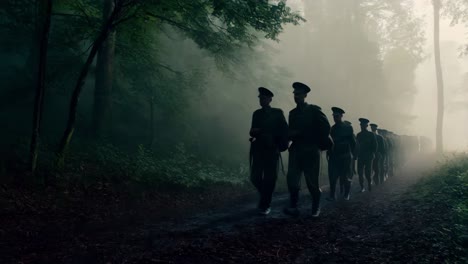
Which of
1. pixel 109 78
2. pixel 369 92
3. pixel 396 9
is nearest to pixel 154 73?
pixel 109 78

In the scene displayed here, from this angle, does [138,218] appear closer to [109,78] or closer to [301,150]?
[301,150]

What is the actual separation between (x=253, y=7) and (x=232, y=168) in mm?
9653

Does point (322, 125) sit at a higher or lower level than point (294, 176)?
higher

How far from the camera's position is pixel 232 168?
16891 mm

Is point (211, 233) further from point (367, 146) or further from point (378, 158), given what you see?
point (378, 158)

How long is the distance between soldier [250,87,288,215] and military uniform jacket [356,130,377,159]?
19.7 feet

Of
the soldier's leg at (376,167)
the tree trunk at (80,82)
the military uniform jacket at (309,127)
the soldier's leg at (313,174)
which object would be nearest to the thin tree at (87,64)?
the tree trunk at (80,82)

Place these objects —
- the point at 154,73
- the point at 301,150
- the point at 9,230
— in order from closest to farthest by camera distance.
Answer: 1. the point at 9,230
2. the point at 301,150
3. the point at 154,73

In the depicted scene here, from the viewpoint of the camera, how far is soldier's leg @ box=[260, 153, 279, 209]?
7344 millimetres

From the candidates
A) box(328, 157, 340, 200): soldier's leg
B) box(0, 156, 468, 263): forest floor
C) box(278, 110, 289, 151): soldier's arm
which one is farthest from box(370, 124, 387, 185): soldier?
box(278, 110, 289, 151): soldier's arm

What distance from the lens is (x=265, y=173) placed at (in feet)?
24.3

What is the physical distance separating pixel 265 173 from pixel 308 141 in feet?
3.58

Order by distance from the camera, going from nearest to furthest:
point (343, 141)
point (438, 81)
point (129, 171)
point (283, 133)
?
point (283, 133), point (129, 171), point (343, 141), point (438, 81)

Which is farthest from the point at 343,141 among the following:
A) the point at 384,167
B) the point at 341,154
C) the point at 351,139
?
the point at 384,167
